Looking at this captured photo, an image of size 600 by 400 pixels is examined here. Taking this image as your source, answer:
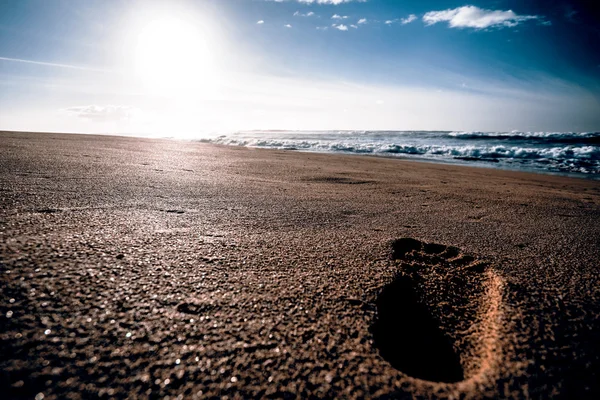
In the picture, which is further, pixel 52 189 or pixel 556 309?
pixel 52 189

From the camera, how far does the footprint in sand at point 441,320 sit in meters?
0.74

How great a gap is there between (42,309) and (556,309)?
55.6 inches

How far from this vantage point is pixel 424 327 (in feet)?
2.89

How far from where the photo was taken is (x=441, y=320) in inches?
35.6

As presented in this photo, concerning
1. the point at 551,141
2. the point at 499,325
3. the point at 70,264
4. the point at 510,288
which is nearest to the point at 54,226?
the point at 70,264

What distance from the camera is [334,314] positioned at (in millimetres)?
861

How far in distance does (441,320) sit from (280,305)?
1.56ft

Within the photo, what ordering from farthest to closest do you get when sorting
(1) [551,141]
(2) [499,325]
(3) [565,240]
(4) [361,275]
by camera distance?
(1) [551,141] → (3) [565,240] → (4) [361,275] → (2) [499,325]

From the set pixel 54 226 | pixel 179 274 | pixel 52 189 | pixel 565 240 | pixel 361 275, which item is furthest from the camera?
pixel 52 189

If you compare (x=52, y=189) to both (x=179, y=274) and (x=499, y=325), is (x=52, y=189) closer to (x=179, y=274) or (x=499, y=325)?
(x=179, y=274)

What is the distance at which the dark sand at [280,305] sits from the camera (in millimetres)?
645

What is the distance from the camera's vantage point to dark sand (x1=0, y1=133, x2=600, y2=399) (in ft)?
2.11

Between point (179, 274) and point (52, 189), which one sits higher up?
point (52, 189)

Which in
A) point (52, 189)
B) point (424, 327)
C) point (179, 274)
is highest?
point (52, 189)
